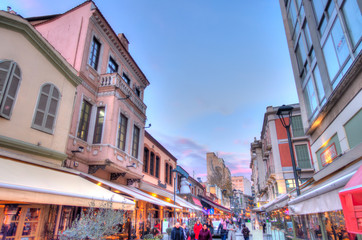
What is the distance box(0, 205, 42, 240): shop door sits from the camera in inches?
258

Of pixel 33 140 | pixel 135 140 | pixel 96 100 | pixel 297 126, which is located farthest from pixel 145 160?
pixel 297 126

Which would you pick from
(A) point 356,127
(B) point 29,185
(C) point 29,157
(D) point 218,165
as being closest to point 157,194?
(C) point 29,157

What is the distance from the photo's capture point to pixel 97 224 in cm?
538

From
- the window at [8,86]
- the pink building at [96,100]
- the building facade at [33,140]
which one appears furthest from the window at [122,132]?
the window at [8,86]

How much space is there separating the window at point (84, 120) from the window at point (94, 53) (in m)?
2.44

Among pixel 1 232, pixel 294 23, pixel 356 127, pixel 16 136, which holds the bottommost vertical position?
pixel 1 232

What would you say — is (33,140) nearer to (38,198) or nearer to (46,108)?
(46,108)

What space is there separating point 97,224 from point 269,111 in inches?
1209

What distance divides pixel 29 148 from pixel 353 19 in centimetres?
1225

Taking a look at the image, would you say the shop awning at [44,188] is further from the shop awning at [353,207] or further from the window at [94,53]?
the window at [94,53]

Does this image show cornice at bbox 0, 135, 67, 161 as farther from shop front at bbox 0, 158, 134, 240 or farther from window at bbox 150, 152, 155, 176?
window at bbox 150, 152, 155, 176

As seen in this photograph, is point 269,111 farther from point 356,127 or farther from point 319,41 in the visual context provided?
point 356,127

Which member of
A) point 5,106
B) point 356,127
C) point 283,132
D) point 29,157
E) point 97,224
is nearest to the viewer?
point 97,224

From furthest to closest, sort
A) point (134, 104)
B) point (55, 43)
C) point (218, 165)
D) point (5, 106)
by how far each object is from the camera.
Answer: point (218, 165) → point (134, 104) → point (55, 43) → point (5, 106)
